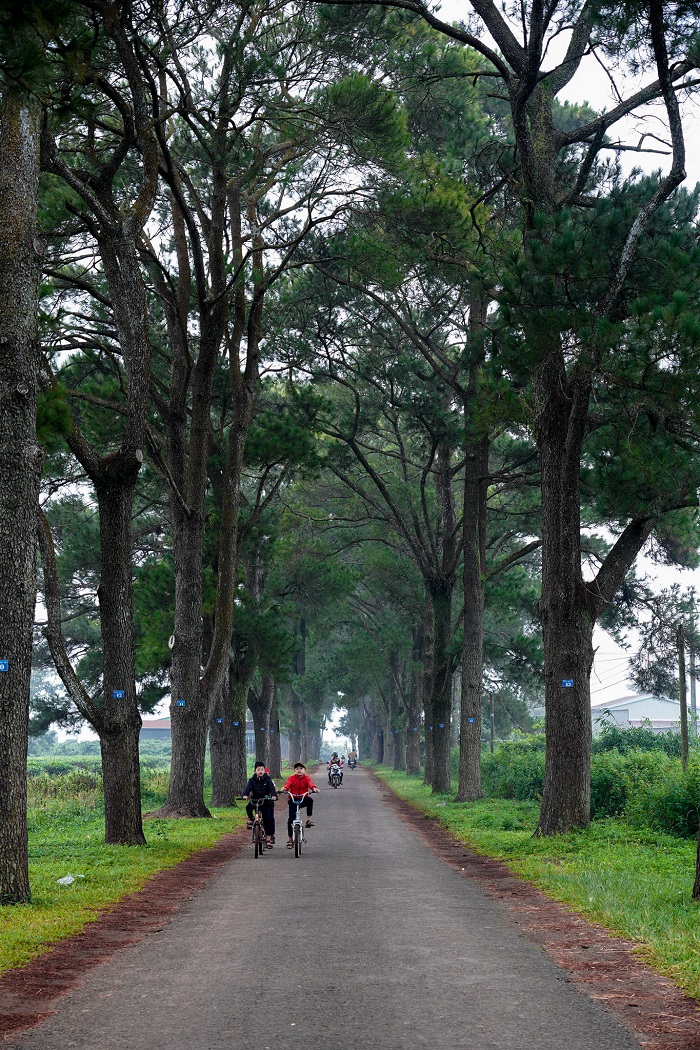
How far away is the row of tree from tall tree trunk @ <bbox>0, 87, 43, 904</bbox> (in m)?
0.03

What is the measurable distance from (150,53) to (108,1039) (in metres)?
14.9

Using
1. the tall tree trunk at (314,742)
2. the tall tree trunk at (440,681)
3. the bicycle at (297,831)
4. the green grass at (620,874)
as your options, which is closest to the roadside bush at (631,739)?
the tall tree trunk at (440,681)

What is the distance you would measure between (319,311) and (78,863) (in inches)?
631

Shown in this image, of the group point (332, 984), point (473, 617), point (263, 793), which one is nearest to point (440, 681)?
point (473, 617)

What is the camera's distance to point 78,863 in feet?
48.5

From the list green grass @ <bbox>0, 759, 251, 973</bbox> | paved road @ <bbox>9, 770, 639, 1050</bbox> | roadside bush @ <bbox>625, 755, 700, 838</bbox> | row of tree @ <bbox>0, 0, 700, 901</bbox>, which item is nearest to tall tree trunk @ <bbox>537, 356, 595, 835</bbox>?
row of tree @ <bbox>0, 0, 700, 901</bbox>

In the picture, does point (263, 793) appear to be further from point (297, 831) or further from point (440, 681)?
point (440, 681)

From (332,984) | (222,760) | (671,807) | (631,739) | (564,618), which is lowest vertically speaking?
(631,739)

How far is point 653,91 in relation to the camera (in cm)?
1645

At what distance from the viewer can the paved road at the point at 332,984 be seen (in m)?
5.99

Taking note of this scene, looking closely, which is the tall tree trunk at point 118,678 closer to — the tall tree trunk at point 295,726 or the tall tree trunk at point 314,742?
the tall tree trunk at point 295,726

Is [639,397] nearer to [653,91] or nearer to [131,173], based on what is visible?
[653,91]

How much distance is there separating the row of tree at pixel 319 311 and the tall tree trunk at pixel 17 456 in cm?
3

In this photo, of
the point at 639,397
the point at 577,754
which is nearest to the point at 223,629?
the point at 577,754
